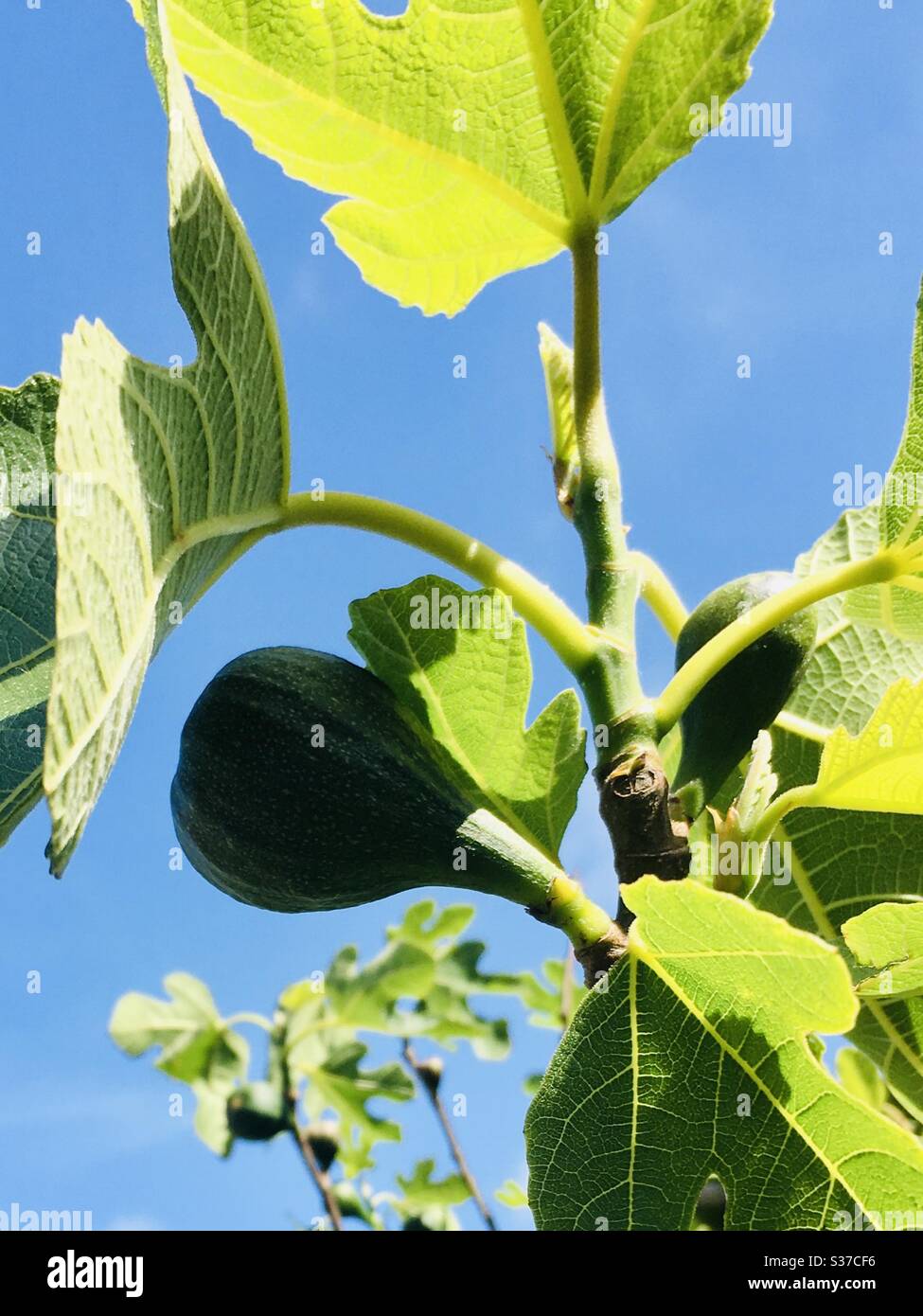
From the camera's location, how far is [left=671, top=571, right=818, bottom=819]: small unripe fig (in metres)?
1.76

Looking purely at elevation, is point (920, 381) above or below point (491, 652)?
above

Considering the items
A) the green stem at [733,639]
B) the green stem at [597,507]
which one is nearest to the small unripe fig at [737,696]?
the green stem at [733,639]

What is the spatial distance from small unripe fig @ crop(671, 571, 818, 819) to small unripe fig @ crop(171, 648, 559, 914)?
0.96ft

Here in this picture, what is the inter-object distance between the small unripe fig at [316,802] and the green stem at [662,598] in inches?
22.9

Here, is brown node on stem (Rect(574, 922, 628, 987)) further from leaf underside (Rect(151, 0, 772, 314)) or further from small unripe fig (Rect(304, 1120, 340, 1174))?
small unripe fig (Rect(304, 1120, 340, 1174))

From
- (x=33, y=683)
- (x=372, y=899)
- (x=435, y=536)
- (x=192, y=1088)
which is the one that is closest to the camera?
(x=33, y=683)

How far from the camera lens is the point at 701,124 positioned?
1.75 meters

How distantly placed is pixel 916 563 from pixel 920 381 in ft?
0.90

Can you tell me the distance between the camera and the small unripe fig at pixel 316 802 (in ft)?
5.33

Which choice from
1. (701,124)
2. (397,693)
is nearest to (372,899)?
(397,693)

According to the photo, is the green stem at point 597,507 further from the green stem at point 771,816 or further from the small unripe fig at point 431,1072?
the small unripe fig at point 431,1072

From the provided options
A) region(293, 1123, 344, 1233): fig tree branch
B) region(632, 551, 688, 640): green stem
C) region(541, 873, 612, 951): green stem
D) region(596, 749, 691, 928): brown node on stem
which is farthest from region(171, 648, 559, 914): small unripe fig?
region(293, 1123, 344, 1233): fig tree branch

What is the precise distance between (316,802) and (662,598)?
802 mm
